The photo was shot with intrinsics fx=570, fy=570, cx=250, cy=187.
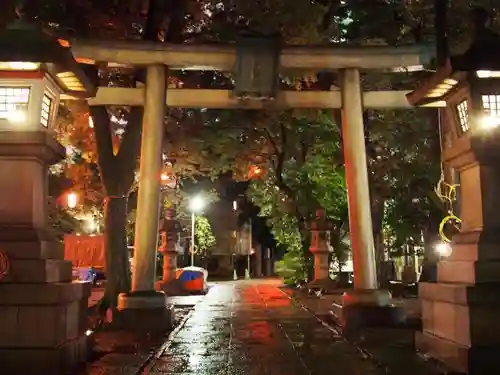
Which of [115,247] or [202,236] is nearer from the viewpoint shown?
[115,247]

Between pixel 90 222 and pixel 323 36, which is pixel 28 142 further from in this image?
pixel 90 222

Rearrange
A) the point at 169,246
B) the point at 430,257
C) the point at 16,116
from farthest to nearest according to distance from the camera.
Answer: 1. the point at 169,246
2. the point at 430,257
3. the point at 16,116

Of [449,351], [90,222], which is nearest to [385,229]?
[90,222]

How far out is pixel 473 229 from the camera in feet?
26.5

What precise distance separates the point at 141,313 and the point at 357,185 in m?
5.26

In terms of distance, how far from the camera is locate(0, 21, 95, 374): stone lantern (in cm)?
713

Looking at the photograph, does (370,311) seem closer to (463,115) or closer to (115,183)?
(463,115)

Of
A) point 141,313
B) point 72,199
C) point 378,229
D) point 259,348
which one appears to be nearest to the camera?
point 259,348

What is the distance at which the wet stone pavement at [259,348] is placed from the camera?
26.9 ft

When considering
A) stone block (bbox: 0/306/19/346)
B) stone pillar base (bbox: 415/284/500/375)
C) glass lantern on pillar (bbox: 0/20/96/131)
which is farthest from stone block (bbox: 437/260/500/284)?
glass lantern on pillar (bbox: 0/20/96/131)

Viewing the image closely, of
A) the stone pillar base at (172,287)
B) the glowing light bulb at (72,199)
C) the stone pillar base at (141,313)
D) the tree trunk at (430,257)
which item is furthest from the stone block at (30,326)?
the stone pillar base at (172,287)

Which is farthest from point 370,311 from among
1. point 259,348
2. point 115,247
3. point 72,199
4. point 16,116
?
point 72,199

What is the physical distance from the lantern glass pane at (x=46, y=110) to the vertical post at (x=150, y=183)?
3818 millimetres

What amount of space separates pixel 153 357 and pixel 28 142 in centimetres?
388
